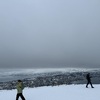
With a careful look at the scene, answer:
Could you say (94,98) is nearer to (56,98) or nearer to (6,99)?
(56,98)

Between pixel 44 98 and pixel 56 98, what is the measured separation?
51.6 inches

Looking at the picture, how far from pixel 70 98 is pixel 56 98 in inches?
58.0

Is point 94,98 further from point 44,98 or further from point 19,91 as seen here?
point 19,91

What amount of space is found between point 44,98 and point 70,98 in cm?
278

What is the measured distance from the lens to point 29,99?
30.8m

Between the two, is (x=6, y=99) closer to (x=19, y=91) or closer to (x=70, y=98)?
(x=19, y=91)

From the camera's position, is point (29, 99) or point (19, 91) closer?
point (19, 91)

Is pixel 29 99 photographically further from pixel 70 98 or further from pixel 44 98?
pixel 70 98

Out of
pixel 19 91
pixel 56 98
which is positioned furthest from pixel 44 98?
pixel 19 91

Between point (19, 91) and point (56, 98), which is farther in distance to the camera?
point (56, 98)

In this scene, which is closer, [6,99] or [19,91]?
[19,91]

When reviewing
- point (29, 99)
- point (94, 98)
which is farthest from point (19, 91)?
point (94, 98)

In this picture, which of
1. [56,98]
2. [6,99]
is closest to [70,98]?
[56,98]

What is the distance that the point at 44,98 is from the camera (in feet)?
101
